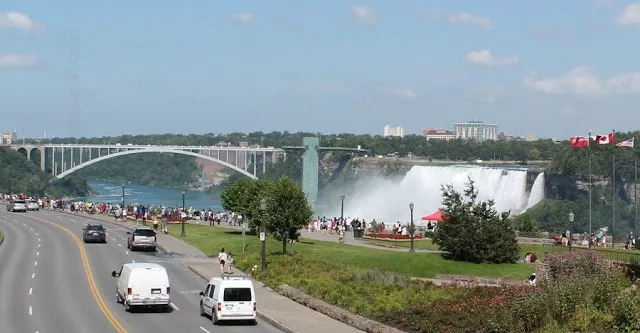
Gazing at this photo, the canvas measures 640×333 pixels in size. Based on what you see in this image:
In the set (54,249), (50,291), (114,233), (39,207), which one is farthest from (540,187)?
(50,291)

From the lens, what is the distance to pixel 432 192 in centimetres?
14112

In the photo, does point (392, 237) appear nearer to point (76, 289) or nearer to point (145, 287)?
point (76, 289)

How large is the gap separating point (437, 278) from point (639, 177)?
92.4 meters

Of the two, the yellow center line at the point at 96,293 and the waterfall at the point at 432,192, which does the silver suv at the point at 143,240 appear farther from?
the waterfall at the point at 432,192

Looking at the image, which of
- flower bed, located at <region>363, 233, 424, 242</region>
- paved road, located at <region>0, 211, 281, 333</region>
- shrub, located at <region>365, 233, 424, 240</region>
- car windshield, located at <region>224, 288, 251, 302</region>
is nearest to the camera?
paved road, located at <region>0, 211, 281, 333</region>

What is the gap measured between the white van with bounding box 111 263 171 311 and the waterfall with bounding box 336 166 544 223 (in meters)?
83.0

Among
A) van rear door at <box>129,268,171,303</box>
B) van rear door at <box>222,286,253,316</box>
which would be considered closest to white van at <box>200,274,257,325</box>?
van rear door at <box>222,286,253,316</box>

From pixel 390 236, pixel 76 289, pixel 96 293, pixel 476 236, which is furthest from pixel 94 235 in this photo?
pixel 476 236

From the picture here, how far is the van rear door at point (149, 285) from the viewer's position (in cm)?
3058

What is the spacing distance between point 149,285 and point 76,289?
7.59 m

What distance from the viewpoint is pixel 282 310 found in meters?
31.3

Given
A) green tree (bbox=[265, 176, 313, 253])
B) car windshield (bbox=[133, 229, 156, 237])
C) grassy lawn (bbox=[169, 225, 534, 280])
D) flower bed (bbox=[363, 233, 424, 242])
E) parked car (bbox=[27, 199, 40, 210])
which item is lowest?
grassy lawn (bbox=[169, 225, 534, 280])

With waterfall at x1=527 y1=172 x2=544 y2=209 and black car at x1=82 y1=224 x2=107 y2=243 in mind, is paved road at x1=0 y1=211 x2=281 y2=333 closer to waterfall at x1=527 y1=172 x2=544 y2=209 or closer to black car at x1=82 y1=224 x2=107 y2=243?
black car at x1=82 y1=224 x2=107 y2=243

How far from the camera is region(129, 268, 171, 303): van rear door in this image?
1204 inches
